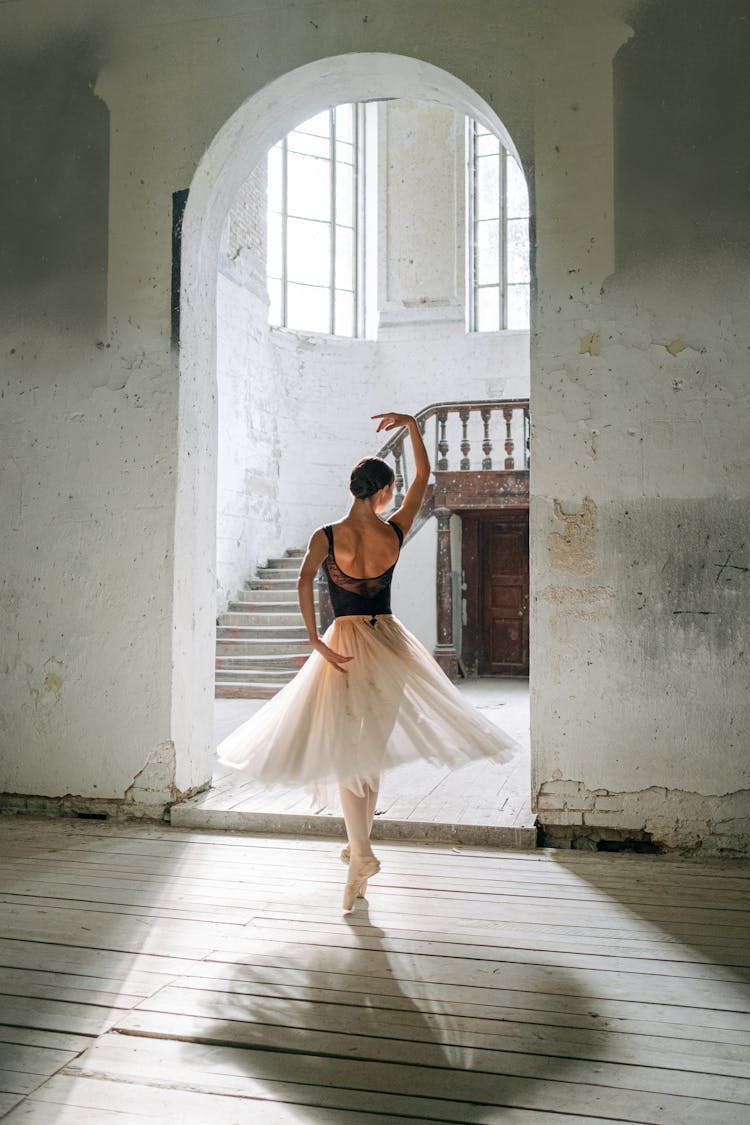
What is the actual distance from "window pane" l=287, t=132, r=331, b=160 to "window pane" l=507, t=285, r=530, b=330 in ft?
11.5

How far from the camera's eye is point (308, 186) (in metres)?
13.8

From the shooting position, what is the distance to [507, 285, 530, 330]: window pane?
13.9 meters

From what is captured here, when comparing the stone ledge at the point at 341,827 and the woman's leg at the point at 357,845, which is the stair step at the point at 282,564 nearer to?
the stone ledge at the point at 341,827

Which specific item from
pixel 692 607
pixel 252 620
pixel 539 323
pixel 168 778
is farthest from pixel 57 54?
pixel 252 620

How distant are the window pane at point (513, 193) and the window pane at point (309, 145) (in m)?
2.76

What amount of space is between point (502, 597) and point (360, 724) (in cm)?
930

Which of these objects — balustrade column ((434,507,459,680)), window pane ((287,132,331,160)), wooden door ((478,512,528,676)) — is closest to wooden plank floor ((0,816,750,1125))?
balustrade column ((434,507,459,680))

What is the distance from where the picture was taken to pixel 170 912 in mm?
3135

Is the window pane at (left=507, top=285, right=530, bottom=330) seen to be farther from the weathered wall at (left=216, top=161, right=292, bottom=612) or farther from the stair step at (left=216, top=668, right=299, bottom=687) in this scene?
the stair step at (left=216, top=668, right=299, bottom=687)

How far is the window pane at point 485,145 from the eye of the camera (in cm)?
1382

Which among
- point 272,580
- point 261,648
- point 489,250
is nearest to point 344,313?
point 489,250

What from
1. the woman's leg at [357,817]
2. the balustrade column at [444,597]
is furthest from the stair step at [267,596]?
the woman's leg at [357,817]

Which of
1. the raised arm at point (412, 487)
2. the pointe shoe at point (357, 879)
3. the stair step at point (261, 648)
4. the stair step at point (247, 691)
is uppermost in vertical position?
the raised arm at point (412, 487)

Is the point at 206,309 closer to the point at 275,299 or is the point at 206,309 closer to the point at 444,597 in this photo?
the point at 444,597
